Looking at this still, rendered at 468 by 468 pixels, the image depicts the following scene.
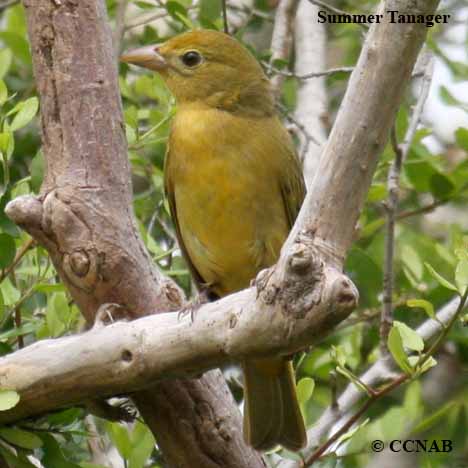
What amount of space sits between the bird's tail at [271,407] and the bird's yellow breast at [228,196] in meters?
0.37

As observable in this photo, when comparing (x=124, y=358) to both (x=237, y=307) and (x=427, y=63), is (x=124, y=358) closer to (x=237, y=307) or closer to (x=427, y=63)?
(x=237, y=307)

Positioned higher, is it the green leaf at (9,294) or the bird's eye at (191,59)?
the bird's eye at (191,59)

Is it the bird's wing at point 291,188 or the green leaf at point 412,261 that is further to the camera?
the green leaf at point 412,261

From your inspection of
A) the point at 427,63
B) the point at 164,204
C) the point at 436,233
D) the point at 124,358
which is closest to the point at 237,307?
the point at 124,358

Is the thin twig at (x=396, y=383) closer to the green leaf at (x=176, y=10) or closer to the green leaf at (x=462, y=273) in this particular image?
the green leaf at (x=462, y=273)

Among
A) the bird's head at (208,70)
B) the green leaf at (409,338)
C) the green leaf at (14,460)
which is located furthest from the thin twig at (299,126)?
the green leaf at (14,460)

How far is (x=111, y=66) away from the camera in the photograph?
3.95 m

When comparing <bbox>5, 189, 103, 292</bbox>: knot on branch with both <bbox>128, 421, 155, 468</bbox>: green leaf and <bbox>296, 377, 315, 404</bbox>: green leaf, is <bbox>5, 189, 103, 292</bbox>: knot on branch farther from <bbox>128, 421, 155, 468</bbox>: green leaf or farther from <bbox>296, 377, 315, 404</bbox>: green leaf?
<bbox>296, 377, 315, 404</bbox>: green leaf

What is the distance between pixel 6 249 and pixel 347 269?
1.49 m

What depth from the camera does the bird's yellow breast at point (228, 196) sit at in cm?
415

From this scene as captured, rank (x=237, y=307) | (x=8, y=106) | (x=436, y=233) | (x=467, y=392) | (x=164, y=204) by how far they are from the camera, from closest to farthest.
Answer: (x=237, y=307), (x=8, y=106), (x=164, y=204), (x=467, y=392), (x=436, y=233)

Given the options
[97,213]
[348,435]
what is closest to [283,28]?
[97,213]

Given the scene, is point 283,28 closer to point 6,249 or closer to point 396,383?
point 6,249

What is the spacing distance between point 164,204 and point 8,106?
706 mm
